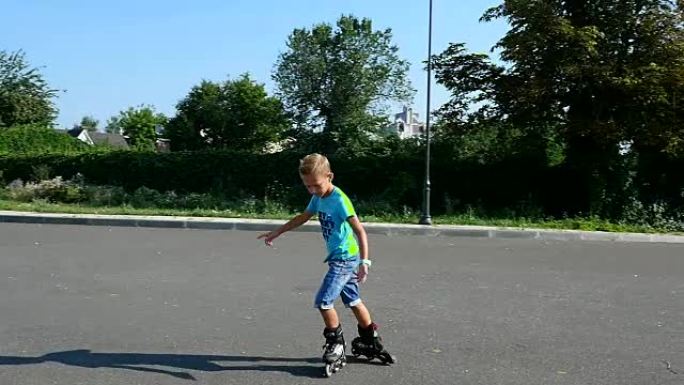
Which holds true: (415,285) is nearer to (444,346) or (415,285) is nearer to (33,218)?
(444,346)

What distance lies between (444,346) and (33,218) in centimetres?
1452

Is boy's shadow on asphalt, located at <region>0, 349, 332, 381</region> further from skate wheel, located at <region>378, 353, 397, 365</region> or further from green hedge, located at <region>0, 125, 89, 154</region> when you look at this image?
green hedge, located at <region>0, 125, 89, 154</region>

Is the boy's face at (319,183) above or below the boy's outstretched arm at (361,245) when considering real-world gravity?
above

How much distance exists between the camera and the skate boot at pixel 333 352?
483 centimetres

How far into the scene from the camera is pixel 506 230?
15359mm

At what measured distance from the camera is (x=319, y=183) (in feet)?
16.0

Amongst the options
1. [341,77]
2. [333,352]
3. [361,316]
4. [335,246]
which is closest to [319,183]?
[335,246]

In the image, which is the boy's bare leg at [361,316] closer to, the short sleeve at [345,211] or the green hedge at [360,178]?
the short sleeve at [345,211]

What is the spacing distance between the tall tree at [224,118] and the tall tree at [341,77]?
9360mm

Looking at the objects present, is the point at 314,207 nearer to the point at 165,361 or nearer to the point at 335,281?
the point at 335,281

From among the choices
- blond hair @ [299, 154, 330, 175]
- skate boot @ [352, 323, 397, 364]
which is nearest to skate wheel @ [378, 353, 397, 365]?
skate boot @ [352, 323, 397, 364]

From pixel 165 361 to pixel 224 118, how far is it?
34.8 m

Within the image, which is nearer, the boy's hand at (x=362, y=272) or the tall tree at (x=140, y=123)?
the boy's hand at (x=362, y=272)

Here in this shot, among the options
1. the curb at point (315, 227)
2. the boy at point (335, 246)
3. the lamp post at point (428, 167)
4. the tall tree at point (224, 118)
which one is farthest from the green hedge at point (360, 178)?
the boy at point (335, 246)
